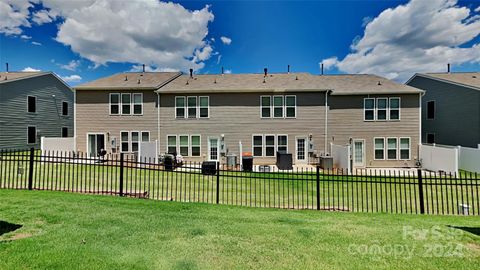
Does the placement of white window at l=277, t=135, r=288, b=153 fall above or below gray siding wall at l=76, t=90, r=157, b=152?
below

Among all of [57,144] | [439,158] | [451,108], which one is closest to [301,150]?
[439,158]

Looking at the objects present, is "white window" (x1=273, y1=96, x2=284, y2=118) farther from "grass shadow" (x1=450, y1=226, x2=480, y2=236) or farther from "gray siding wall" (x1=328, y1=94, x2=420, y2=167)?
"grass shadow" (x1=450, y1=226, x2=480, y2=236)

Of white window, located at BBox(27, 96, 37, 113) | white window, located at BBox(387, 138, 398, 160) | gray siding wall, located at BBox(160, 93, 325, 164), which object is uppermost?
white window, located at BBox(27, 96, 37, 113)

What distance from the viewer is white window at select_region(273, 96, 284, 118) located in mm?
17328

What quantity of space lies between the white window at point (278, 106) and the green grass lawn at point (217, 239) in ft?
39.1

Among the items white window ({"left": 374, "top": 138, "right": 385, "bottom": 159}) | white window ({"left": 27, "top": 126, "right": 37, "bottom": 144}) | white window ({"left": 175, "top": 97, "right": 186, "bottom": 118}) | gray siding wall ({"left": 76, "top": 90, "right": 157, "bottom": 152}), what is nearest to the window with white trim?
white window ({"left": 27, "top": 126, "right": 37, "bottom": 144})

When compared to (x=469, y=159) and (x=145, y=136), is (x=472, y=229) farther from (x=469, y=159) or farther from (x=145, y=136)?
(x=145, y=136)

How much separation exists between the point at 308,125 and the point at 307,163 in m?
2.72

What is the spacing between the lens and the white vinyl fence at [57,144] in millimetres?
16266

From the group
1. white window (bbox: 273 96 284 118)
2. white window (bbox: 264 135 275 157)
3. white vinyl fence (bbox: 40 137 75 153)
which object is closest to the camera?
white vinyl fence (bbox: 40 137 75 153)

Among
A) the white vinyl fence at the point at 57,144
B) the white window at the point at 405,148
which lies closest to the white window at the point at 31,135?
the white vinyl fence at the point at 57,144

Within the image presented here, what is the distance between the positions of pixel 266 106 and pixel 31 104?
21.7m

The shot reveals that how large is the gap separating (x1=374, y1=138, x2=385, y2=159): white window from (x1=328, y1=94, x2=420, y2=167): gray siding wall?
281 millimetres

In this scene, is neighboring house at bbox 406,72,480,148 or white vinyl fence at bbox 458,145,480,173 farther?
A: neighboring house at bbox 406,72,480,148
